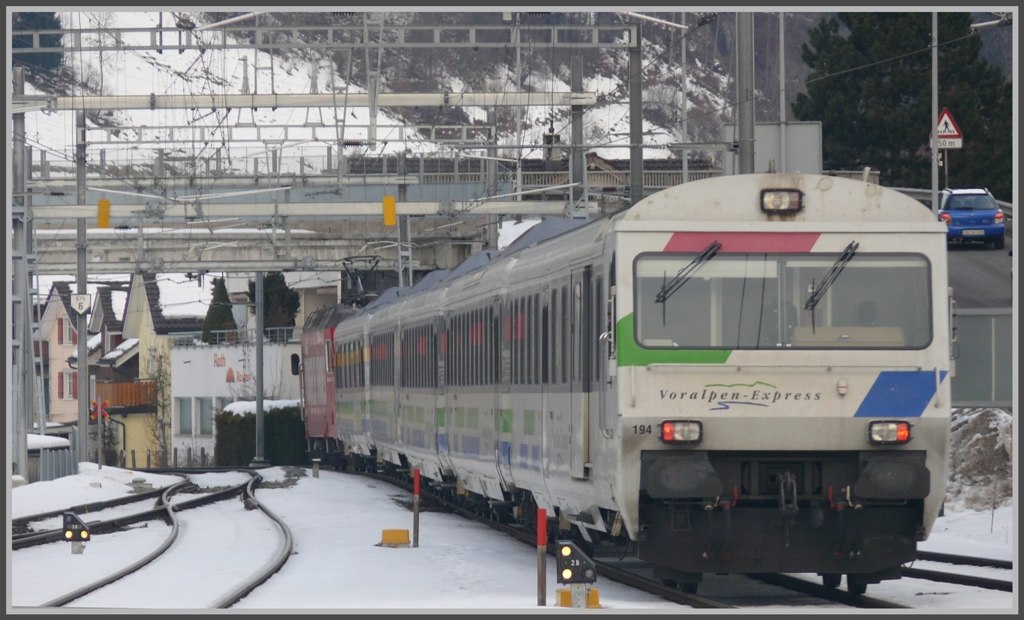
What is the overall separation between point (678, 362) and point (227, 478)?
2718cm

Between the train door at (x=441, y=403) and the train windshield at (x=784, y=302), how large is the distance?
9.21m

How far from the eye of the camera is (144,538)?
2100 centimetres

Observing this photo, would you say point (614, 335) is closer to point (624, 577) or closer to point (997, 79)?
point (624, 577)

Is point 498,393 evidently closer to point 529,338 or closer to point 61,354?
point 529,338

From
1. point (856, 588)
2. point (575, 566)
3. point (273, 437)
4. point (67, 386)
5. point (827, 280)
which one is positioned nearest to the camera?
point (575, 566)

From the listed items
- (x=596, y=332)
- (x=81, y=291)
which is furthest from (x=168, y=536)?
(x=81, y=291)

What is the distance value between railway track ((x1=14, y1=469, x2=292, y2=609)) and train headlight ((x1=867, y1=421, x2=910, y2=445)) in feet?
16.9

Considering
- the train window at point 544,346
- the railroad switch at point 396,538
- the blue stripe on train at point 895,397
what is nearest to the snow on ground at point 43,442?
the railroad switch at point 396,538

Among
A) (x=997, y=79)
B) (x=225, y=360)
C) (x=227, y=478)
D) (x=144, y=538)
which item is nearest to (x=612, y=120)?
(x=225, y=360)

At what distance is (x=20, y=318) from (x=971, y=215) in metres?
23.6

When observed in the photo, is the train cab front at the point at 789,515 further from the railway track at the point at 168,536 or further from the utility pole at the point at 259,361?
the utility pole at the point at 259,361

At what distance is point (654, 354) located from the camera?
442 inches

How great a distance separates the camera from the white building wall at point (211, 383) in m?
67.7

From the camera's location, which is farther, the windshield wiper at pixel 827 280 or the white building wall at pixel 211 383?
the white building wall at pixel 211 383
